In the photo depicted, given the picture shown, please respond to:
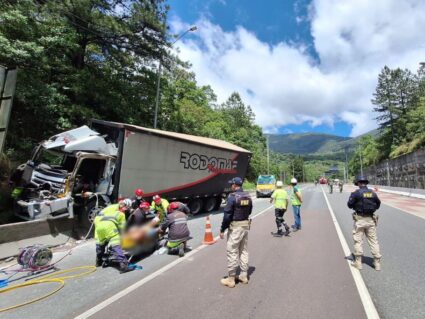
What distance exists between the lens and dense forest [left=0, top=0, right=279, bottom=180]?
43.2 ft

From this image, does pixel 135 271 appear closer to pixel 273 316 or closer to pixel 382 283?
pixel 273 316

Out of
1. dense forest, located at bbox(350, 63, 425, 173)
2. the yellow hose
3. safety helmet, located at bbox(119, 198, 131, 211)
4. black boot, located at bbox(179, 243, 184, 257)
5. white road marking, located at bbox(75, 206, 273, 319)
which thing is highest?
dense forest, located at bbox(350, 63, 425, 173)

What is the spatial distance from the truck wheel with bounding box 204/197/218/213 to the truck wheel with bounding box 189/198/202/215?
666 millimetres

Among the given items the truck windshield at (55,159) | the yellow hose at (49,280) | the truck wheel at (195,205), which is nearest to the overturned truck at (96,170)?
the truck windshield at (55,159)

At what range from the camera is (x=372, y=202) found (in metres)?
6.24

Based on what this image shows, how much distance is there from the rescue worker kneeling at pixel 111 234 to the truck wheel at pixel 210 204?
32.4 ft

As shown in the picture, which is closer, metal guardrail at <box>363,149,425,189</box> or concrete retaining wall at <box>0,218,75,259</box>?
concrete retaining wall at <box>0,218,75,259</box>

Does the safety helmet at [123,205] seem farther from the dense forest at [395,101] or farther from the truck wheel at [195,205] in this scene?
the dense forest at [395,101]

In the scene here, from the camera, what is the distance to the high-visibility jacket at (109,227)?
6.61m

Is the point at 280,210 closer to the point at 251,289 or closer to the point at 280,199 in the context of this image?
the point at 280,199

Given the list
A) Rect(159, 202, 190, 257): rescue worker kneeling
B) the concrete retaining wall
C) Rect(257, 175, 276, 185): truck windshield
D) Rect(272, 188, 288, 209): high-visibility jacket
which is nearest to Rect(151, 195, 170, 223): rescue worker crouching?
Rect(159, 202, 190, 257): rescue worker kneeling

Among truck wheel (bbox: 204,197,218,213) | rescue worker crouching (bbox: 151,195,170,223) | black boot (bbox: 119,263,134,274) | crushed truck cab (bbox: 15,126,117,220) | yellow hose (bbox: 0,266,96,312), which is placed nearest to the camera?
yellow hose (bbox: 0,266,96,312)

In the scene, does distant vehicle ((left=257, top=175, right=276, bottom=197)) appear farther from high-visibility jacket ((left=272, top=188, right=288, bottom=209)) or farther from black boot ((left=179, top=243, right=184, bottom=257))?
black boot ((left=179, top=243, right=184, bottom=257))

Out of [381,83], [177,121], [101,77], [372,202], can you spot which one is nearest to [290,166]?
[381,83]
